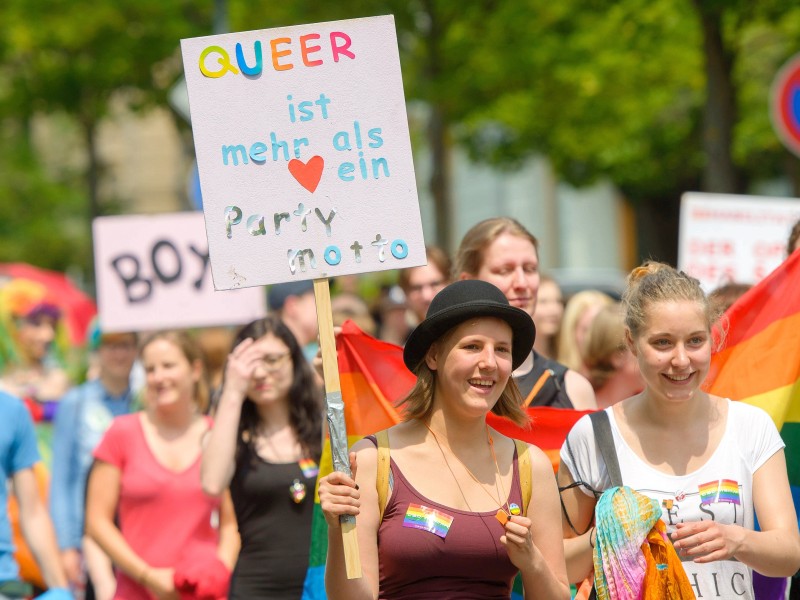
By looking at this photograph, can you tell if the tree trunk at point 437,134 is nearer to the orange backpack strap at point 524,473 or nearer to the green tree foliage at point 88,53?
the green tree foliage at point 88,53

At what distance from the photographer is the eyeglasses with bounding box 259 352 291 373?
20.3 feet

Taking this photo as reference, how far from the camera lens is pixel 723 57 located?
12.1m

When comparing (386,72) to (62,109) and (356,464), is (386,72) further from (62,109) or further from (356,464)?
(62,109)

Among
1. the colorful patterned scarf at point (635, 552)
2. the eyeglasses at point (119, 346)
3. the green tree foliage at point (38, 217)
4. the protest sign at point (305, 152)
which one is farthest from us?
the green tree foliage at point (38, 217)

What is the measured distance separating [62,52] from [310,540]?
46.3ft

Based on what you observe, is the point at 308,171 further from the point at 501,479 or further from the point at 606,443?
the point at 606,443

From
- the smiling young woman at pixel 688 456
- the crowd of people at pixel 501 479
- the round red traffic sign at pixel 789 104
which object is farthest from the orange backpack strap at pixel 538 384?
the round red traffic sign at pixel 789 104

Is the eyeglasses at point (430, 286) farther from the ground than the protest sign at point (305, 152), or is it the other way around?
the protest sign at point (305, 152)

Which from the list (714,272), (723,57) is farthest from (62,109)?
(714,272)

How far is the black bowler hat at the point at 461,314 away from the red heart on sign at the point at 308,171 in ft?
1.70

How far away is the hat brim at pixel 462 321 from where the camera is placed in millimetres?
4262

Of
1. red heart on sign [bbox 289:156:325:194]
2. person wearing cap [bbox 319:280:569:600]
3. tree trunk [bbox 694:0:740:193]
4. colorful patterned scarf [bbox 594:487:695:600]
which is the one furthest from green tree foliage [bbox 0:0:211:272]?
colorful patterned scarf [bbox 594:487:695:600]

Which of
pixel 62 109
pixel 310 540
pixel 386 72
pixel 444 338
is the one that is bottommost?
pixel 310 540

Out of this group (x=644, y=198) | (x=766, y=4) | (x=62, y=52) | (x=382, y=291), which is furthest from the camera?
(x=644, y=198)
